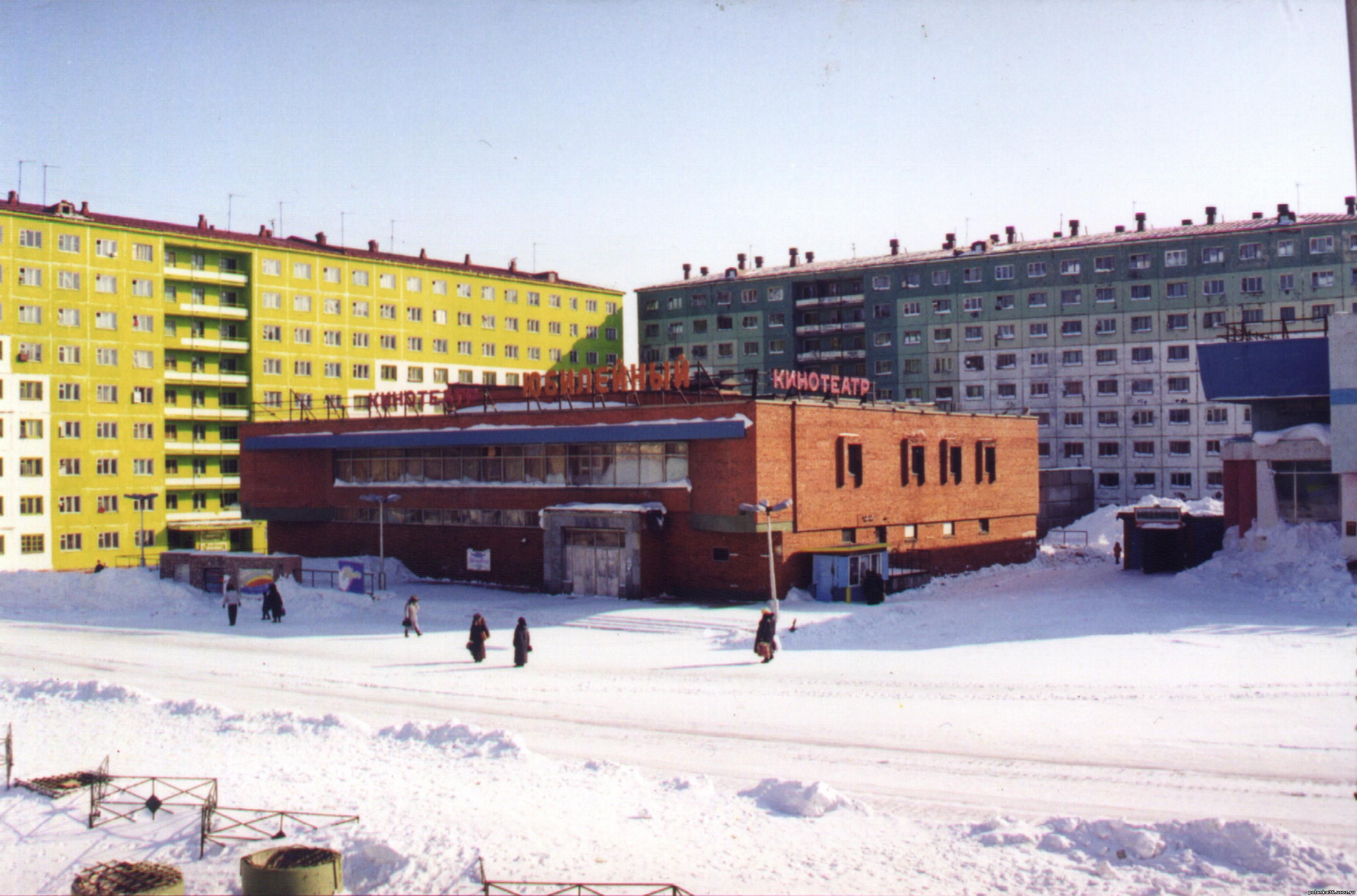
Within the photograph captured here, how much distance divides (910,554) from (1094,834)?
34058mm

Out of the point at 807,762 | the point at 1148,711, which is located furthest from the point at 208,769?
the point at 1148,711

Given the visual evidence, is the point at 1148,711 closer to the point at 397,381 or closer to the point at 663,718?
the point at 663,718

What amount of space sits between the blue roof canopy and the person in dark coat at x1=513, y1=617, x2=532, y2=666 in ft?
92.0

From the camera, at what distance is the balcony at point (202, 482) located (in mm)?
78250

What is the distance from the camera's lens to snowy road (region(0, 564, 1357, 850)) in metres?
17.0

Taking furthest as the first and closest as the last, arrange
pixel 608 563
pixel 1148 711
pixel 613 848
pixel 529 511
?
1. pixel 529 511
2. pixel 608 563
3. pixel 1148 711
4. pixel 613 848

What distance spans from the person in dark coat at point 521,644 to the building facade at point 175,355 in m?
43.0

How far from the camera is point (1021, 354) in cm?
8888

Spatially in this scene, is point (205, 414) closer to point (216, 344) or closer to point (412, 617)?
point (216, 344)

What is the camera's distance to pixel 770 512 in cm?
3762

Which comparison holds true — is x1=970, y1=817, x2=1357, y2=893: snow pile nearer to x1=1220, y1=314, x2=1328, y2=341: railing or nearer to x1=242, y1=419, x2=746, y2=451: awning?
x1=242, y1=419, x2=746, y2=451: awning

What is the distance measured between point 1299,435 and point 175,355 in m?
71.8

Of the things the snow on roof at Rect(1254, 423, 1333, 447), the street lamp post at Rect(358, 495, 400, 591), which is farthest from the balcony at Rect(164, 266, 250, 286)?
the snow on roof at Rect(1254, 423, 1333, 447)

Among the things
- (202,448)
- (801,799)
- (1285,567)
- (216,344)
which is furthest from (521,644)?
(216,344)
